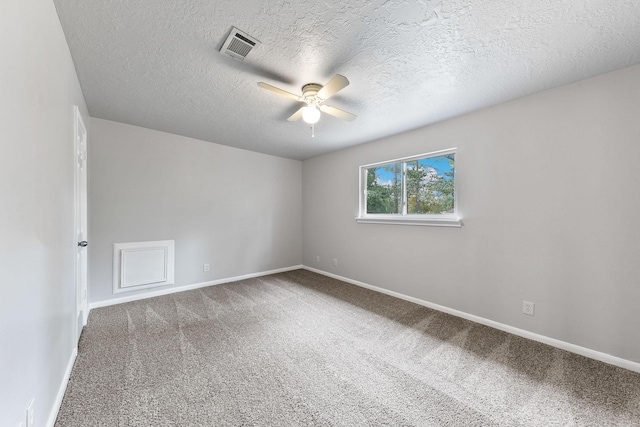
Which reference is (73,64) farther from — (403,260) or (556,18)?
(403,260)

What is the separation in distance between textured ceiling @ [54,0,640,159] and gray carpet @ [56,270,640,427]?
232 centimetres

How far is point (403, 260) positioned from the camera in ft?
11.1

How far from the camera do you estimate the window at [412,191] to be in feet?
9.95

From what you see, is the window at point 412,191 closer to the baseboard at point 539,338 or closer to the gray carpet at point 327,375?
the baseboard at point 539,338

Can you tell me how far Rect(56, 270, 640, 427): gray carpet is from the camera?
1.45 meters

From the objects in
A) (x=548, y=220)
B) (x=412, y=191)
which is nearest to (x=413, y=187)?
(x=412, y=191)

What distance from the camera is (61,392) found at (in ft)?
5.05

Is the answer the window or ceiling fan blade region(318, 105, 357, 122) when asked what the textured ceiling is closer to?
ceiling fan blade region(318, 105, 357, 122)

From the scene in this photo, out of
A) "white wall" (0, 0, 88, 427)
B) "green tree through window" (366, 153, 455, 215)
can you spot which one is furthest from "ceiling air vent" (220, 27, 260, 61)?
"green tree through window" (366, 153, 455, 215)

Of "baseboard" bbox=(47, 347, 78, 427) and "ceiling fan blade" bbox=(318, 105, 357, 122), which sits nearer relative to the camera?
"baseboard" bbox=(47, 347, 78, 427)

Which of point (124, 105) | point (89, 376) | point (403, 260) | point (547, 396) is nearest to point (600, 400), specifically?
point (547, 396)

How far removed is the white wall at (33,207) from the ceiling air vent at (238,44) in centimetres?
88

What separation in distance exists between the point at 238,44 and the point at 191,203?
269 cm

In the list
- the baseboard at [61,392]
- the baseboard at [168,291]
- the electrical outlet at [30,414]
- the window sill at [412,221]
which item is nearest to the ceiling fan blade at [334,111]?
the window sill at [412,221]
